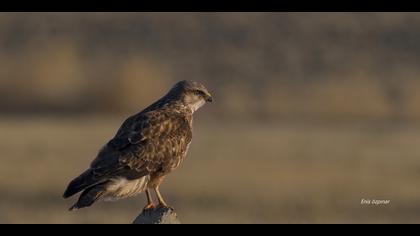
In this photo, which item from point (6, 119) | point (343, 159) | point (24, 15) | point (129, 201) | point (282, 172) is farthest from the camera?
point (24, 15)

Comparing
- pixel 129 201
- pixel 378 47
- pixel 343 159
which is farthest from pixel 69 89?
pixel 129 201

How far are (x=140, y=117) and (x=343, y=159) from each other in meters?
15.1

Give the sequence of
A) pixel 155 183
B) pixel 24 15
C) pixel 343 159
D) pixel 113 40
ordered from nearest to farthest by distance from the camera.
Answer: pixel 155 183, pixel 343 159, pixel 113 40, pixel 24 15

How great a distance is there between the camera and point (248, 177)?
2262cm

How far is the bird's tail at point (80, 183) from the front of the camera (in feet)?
29.9

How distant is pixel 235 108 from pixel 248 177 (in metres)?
17.2

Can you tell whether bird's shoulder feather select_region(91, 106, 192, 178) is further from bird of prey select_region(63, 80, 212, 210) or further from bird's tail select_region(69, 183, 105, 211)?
bird's tail select_region(69, 183, 105, 211)

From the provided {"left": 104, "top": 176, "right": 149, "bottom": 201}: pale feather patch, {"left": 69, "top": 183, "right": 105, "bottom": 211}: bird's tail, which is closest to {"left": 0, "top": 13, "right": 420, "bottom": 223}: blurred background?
{"left": 104, "top": 176, "right": 149, "bottom": 201}: pale feather patch

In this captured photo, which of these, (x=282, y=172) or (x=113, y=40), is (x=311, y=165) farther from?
(x=113, y=40)

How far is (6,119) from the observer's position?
34.6 metres

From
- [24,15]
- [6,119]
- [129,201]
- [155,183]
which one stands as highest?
[24,15]

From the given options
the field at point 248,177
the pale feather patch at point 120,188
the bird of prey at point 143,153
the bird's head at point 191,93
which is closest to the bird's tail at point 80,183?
the bird of prey at point 143,153

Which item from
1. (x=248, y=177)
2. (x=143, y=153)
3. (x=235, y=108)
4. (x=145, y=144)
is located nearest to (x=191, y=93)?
(x=145, y=144)

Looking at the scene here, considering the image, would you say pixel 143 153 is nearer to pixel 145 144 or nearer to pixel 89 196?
pixel 145 144
